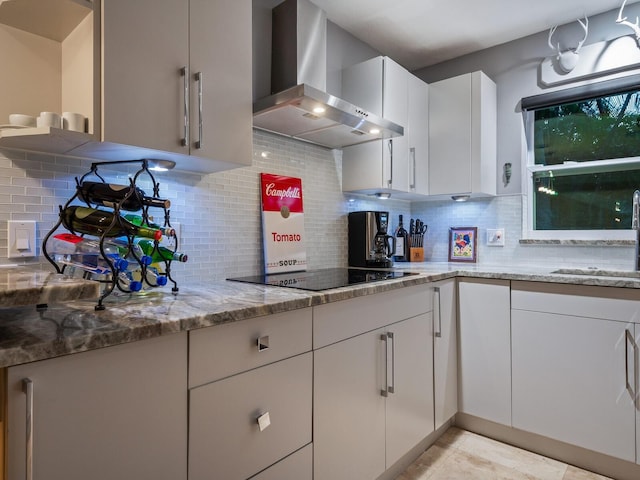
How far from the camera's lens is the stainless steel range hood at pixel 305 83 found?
5.82 ft

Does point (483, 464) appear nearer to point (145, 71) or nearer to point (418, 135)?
point (418, 135)

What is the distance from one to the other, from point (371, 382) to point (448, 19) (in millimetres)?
2187

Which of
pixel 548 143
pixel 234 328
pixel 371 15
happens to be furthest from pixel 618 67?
pixel 234 328

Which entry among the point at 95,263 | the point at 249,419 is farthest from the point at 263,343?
the point at 95,263

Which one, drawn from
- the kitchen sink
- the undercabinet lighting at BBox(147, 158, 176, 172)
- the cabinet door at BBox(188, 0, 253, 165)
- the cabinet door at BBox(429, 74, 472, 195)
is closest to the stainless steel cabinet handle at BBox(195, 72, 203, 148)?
the cabinet door at BBox(188, 0, 253, 165)

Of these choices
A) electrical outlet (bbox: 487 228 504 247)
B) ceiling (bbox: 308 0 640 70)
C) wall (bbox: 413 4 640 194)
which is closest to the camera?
ceiling (bbox: 308 0 640 70)

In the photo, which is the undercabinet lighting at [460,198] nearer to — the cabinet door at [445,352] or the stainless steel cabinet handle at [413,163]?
the stainless steel cabinet handle at [413,163]

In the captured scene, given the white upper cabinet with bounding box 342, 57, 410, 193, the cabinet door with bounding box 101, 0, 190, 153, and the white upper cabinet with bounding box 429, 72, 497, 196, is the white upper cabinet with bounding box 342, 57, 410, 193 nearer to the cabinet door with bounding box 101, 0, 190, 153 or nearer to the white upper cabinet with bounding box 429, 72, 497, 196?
the white upper cabinet with bounding box 429, 72, 497, 196

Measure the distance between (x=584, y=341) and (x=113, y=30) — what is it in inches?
90.2

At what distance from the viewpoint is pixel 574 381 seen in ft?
6.13

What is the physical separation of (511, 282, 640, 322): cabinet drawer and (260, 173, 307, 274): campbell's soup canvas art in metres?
1.18

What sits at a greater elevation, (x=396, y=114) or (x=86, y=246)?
(x=396, y=114)

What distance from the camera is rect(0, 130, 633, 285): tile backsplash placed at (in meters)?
1.27

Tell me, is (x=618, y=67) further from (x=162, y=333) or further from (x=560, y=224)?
(x=162, y=333)
